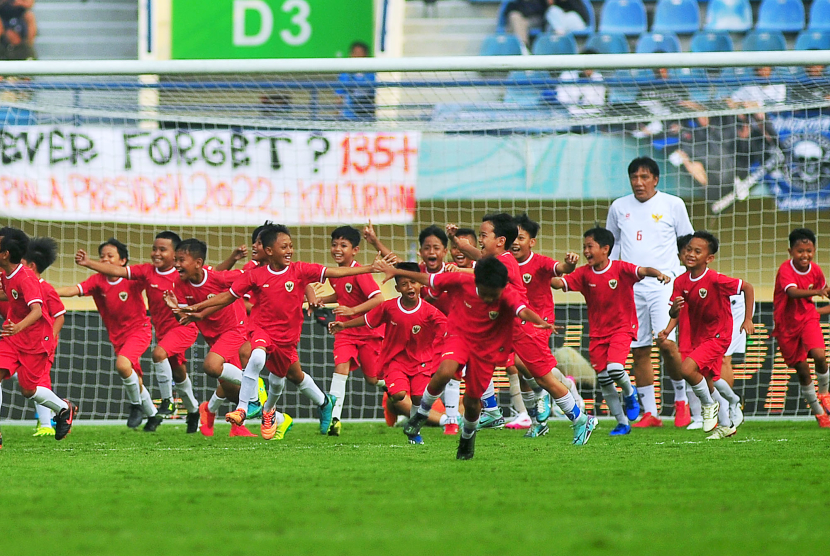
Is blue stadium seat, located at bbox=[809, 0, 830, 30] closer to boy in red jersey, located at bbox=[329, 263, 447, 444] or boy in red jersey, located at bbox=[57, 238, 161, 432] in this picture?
boy in red jersey, located at bbox=[329, 263, 447, 444]

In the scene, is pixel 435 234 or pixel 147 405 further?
pixel 147 405

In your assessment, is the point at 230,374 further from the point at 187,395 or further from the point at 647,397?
the point at 647,397

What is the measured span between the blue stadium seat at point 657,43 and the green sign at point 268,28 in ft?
13.0

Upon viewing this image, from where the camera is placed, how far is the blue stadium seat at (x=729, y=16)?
1655cm

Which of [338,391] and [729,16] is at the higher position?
[729,16]

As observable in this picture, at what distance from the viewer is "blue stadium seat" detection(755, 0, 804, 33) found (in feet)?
53.7

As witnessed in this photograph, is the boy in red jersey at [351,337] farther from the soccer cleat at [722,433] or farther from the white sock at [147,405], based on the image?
the soccer cleat at [722,433]

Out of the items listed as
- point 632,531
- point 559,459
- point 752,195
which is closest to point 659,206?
point 752,195

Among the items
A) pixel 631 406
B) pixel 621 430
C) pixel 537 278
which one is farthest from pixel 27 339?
pixel 631 406

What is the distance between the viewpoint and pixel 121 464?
6.39 meters

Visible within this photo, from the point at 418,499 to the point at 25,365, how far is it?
4.71 metres

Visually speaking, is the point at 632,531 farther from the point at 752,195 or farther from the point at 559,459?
the point at 752,195

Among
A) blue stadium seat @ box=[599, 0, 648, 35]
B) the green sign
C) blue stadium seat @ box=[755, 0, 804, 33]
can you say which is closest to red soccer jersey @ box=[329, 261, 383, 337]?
the green sign

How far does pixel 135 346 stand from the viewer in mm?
10117
